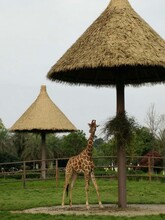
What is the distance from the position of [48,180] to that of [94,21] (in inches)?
443

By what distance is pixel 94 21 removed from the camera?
11492 mm

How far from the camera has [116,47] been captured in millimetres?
10289

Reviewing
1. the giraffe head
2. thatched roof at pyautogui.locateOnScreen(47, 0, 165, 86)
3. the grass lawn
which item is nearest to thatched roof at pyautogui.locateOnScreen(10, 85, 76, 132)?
the grass lawn

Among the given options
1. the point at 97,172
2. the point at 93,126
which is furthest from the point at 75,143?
the point at 93,126

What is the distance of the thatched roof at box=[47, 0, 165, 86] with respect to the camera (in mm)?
10164

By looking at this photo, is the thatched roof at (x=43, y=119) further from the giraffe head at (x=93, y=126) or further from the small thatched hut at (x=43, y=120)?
the giraffe head at (x=93, y=126)

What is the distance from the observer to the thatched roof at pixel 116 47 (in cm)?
1016

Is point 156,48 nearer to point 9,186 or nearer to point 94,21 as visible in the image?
point 94,21

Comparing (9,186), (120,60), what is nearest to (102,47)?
(120,60)

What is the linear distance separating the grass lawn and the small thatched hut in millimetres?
2439

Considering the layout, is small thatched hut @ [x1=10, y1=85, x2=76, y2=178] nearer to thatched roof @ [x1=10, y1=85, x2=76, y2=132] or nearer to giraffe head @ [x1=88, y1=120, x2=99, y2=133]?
thatched roof @ [x1=10, y1=85, x2=76, y2=132]

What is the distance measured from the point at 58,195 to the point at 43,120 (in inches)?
313

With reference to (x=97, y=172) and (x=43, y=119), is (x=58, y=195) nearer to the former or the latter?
(x=43, y=119)

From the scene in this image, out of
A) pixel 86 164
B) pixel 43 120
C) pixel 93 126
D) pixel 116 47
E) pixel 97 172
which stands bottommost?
pixel 97 172
